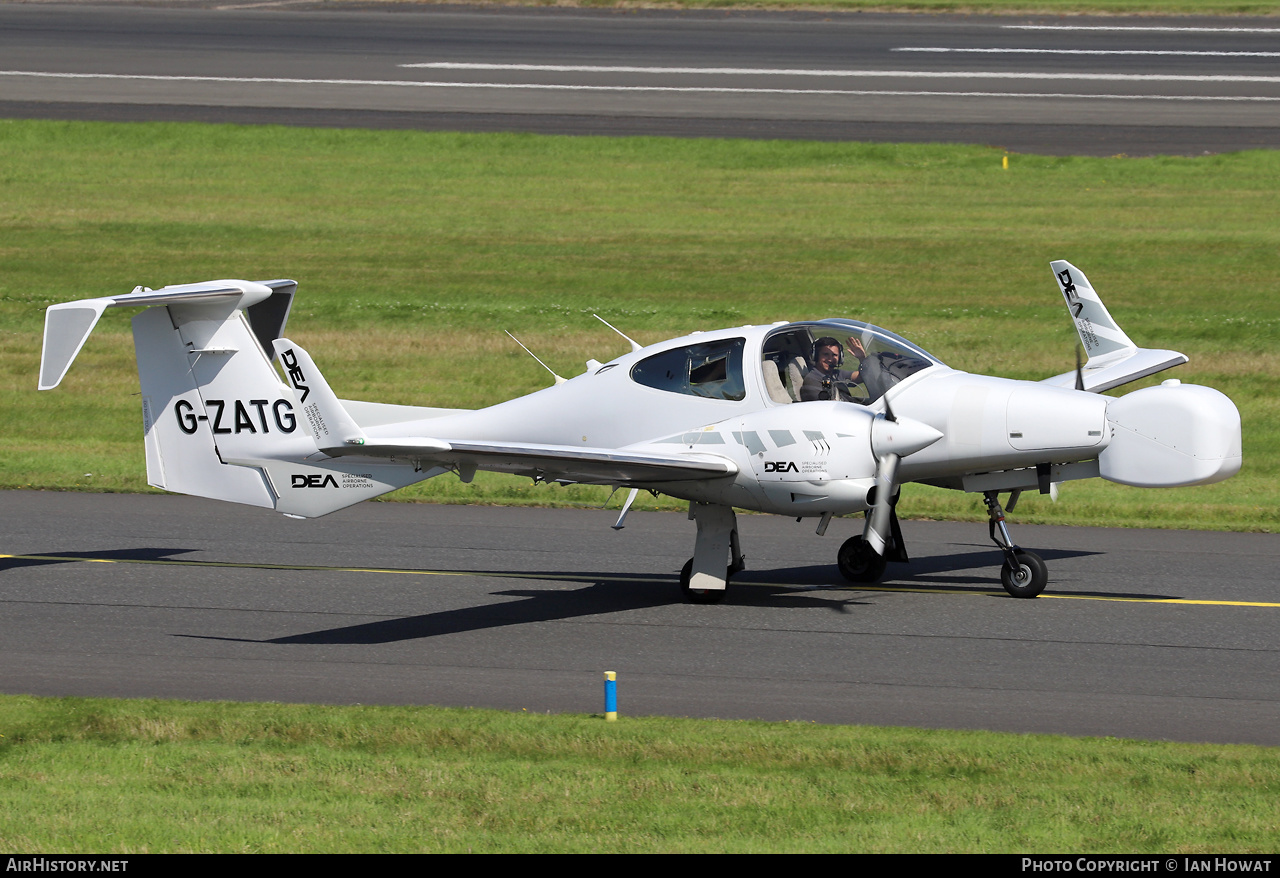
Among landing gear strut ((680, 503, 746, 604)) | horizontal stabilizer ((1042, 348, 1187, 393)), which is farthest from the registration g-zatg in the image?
horizontal stabilizer ((1042, 348, 1187, 393))

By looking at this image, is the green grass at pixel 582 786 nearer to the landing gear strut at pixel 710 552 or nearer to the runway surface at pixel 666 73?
the landing gear strut at pixel 710 552

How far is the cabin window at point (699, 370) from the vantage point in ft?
43.5

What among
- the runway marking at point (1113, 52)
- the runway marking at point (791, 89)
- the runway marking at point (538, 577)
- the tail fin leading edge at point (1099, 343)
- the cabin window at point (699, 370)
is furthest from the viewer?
the runway marking at point (1113, 52)

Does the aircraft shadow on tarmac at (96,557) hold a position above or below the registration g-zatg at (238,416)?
below

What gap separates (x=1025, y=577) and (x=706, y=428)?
3.16m

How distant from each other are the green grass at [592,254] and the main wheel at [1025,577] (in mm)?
4178

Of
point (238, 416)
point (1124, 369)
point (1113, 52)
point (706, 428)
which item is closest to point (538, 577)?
point (706, 428)

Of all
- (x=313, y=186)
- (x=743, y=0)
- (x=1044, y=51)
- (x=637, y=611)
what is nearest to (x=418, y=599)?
(x=637, y=611)

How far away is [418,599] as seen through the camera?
1387cm

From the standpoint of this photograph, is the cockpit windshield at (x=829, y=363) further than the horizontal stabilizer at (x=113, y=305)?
Yes

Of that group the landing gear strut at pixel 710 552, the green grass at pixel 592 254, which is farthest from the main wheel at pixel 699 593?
the green grass at pixel 592 254

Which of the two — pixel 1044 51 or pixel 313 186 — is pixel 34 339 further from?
pixel 1044 51

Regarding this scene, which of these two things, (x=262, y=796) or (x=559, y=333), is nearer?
(x=262, y=796)

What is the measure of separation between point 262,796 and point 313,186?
28.2m
